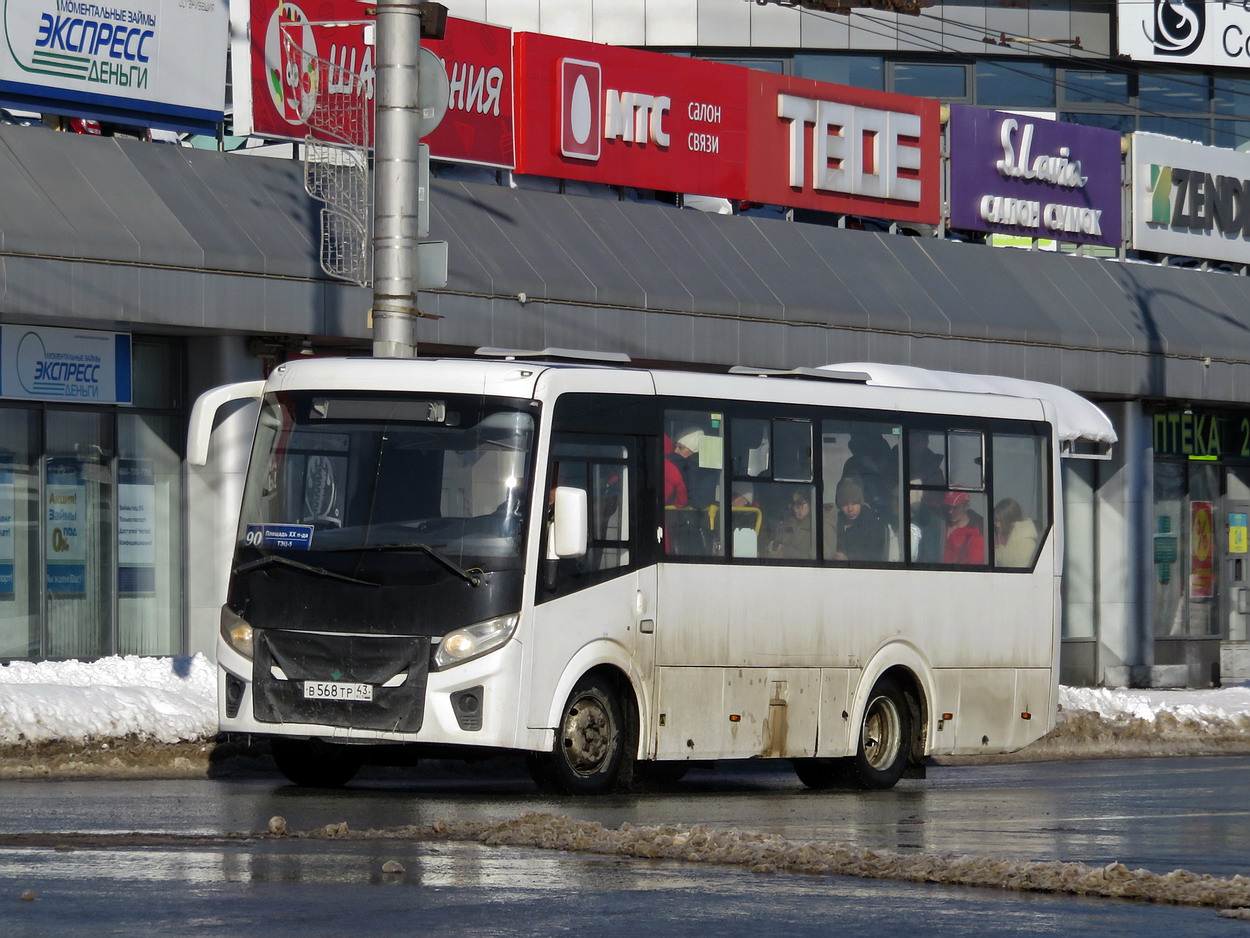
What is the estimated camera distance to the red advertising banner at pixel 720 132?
76.6 ft

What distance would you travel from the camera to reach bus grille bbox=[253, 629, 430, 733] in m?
12.5

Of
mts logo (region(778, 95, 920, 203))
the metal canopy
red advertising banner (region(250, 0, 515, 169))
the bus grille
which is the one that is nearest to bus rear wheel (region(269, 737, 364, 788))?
the bus grille

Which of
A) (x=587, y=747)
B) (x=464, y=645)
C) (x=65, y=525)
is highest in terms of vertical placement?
(x=65, y=525)

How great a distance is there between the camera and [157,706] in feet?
51.5

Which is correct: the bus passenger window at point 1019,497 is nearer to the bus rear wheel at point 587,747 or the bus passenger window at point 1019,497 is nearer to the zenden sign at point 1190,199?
the bus rear wheel at point 587,747

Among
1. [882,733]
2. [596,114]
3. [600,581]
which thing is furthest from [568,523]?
[596,114]

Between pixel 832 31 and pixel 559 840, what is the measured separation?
24.2 meters

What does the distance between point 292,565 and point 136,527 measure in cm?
815

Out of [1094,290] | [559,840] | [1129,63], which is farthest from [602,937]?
[1129,63]

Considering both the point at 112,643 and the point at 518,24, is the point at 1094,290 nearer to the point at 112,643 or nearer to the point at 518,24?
the point at 518,24

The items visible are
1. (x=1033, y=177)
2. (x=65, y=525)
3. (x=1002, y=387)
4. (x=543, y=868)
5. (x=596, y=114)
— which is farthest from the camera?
(x=1033, y=177)

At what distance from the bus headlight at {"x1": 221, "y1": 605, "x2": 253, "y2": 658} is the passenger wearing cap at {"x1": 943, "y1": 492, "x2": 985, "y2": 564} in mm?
5382

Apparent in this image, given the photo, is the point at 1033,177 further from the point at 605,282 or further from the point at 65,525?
the point at 65,525

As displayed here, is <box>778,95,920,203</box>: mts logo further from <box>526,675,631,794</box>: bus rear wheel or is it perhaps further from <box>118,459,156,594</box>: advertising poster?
<box>526,675,631,794</box>: bus rear wheel
